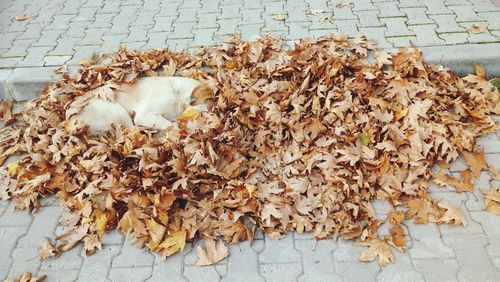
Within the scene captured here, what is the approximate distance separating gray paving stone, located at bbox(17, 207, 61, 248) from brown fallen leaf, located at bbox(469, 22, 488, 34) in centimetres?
435

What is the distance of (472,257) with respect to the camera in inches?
110

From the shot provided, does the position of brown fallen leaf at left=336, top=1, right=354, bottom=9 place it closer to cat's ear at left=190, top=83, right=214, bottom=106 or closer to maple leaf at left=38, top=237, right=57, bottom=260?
cat's ear at left=190, top=83, right=214, bottom=106

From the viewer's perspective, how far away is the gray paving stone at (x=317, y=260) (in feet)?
9.04

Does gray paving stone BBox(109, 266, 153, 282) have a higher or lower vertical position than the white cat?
lower

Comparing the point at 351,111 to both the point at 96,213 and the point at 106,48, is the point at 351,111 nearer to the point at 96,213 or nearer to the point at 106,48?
the point at 96,213

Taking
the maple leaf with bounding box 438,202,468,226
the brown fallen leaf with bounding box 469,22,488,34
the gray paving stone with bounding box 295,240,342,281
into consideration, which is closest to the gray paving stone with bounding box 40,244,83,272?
the gray paving stone with bounding box 295,240,342,281

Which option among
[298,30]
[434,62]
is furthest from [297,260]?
[298,30]

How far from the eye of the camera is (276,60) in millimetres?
4207

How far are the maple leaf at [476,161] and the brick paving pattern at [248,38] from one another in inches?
2.0

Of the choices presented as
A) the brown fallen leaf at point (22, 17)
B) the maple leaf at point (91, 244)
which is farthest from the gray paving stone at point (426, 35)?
the brown fallen leaf at point (22, 17)

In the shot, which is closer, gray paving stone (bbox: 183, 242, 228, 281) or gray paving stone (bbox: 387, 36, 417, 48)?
gray paving stone (bbox: 183, 242, 228, 281)

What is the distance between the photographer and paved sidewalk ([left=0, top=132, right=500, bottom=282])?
9.02ft

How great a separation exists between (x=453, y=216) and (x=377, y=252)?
2.07ft

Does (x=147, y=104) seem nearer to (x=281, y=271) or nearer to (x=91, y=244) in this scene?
(x=91, y=244)
